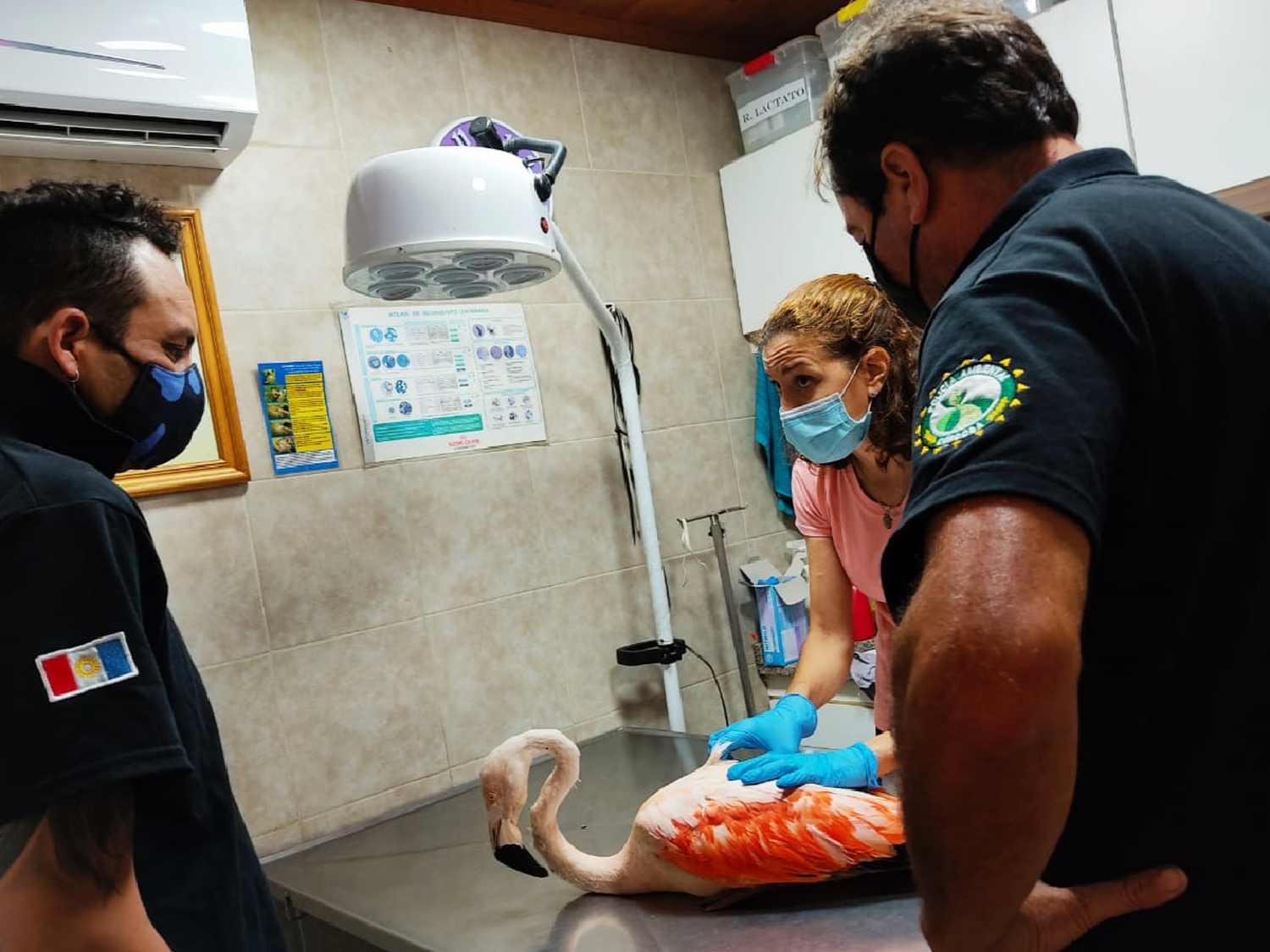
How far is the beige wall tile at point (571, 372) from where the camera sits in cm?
244

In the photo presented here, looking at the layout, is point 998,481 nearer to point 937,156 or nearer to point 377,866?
point 937,156

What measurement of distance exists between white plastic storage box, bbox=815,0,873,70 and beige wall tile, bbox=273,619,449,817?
1.74 m

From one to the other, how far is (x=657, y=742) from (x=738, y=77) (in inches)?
76.1

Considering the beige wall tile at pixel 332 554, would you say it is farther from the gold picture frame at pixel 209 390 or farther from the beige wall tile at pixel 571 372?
the beige wall tile at pixel 571 372

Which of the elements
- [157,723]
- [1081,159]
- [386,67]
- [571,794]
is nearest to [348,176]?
[386,67]

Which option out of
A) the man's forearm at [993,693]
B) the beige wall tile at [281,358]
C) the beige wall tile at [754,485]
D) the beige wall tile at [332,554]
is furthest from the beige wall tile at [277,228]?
the man's forearm at [993,693]

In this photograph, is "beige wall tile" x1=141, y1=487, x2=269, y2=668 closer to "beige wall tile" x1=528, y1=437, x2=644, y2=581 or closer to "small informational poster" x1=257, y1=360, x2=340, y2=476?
"small informational poster" x1=257, y1=360, x2=340, y2=476

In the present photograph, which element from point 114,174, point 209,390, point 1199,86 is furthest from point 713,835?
point 1199,86

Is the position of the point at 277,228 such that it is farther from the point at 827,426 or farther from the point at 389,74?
the point at 827,426

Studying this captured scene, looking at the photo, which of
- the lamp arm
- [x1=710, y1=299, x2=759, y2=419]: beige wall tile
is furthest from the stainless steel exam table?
[x1=710, y1=299, x2=759, y2=419]: beige wall tile

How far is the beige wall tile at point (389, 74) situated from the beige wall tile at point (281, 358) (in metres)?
0.43

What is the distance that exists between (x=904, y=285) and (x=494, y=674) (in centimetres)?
164

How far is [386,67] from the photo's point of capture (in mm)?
2240

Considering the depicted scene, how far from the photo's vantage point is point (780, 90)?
2719mm
